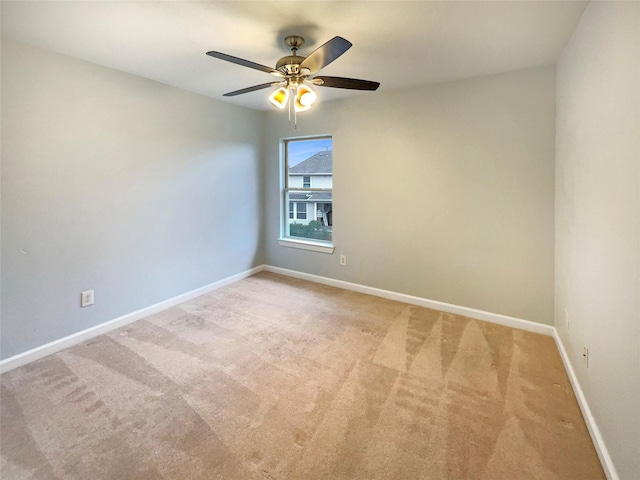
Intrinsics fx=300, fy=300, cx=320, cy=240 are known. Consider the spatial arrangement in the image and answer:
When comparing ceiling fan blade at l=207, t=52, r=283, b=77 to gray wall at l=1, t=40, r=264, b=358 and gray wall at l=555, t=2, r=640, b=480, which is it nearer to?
gray wall at l=1, t=40, r=264, b=358

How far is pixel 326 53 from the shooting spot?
1743 mm

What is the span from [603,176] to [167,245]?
367cm

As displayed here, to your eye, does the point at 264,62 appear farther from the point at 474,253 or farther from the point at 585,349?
the point at 585,349

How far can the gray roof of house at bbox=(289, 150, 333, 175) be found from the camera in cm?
407

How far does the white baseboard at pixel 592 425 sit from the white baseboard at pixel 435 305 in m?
0.48

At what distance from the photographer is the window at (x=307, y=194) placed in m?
4.13

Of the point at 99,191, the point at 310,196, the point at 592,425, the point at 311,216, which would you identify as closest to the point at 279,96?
the point at 99,191

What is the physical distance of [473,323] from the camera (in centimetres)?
298

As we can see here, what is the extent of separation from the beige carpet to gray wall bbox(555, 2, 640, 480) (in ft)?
1.12

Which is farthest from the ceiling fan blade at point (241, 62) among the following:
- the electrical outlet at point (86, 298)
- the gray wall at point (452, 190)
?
the electrical outlet at point (86, 298)

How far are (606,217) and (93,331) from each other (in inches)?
151

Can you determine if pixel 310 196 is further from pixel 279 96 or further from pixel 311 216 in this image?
pixel 279 96

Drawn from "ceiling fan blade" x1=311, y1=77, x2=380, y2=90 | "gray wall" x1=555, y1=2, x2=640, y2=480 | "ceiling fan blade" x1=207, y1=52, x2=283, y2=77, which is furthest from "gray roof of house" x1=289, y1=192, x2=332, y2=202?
"gray wall" x1=555, y1=2, x2=640, y2=480

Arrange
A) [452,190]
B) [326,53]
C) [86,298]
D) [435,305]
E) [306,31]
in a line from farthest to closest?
[435,305] → [452,190] → [86,298] → [306,31] → [326,53]
